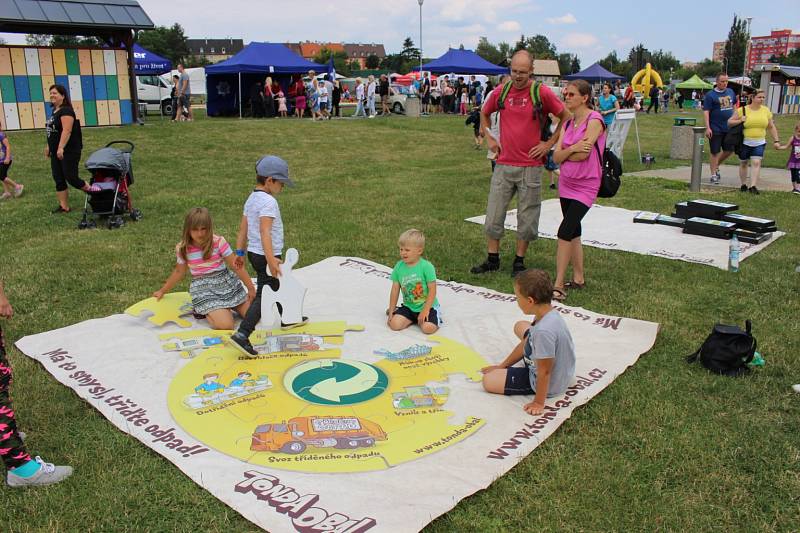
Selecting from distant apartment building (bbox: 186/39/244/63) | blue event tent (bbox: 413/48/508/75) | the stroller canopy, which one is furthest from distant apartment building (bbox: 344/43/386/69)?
the stroller canopy

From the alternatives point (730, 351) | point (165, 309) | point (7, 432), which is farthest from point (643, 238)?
point (7, 432)

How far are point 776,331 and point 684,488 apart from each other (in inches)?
100

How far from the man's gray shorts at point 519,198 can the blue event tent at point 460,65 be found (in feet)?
78.2

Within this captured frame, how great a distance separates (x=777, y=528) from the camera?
9.69 feet

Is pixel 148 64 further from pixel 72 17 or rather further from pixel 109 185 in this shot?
pixel 109 185

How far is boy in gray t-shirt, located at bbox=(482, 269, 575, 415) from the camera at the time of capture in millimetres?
3754

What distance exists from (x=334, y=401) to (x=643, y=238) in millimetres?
5565

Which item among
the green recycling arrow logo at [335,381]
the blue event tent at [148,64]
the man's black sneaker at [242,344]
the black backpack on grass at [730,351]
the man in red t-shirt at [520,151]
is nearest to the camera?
the green recycling arrow logo at [335,381]

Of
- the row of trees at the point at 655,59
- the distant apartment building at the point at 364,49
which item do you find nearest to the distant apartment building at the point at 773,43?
the row of trees at the point at 655,59

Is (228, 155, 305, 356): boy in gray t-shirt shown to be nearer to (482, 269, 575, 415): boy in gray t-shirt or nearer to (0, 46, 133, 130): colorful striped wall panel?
(482, 269, 575, 415): boy in gray t-shirt

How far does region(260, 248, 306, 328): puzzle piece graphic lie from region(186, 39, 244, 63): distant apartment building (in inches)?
5789

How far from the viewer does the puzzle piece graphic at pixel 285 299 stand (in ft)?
16.6

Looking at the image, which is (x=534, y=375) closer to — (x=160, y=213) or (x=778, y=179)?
(x=160, y=213)

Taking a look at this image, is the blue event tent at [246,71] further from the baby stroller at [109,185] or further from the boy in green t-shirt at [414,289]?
the boy in green t-shirt at [414,289]
